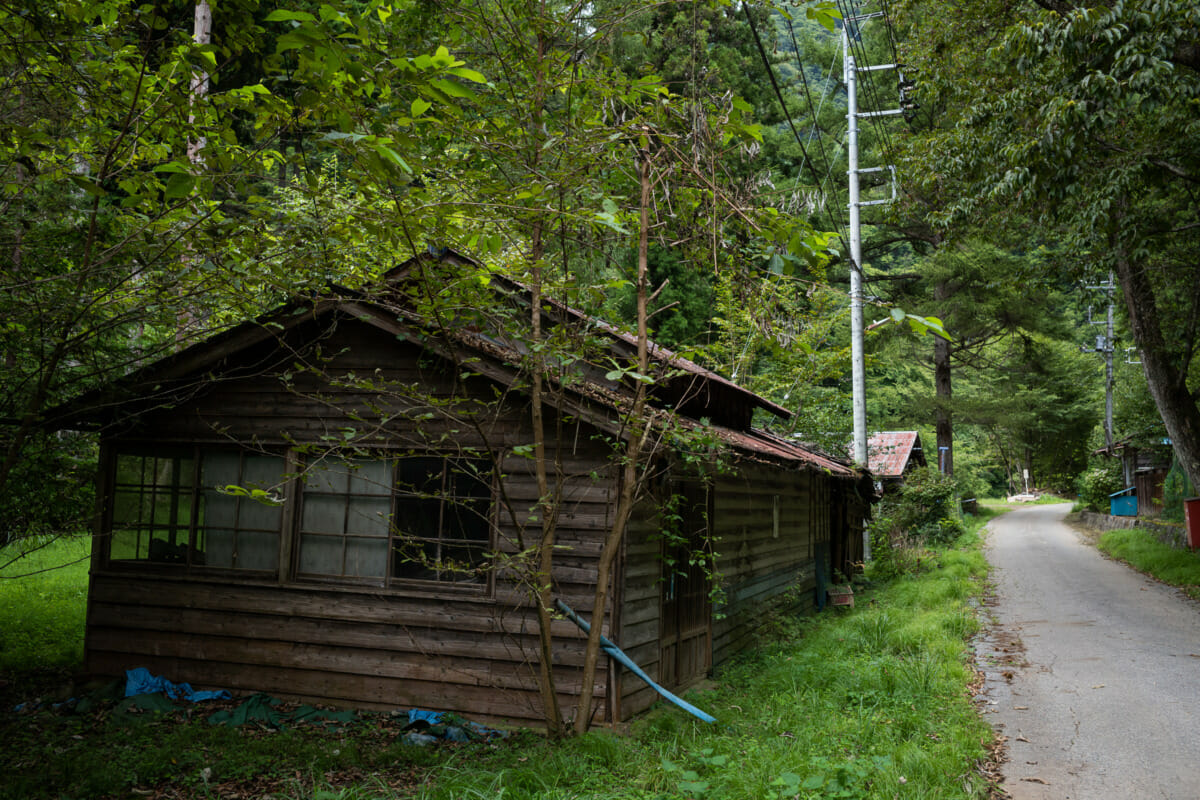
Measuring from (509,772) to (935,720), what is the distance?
3.89 metres

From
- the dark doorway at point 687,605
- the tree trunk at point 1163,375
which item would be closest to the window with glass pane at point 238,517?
the dark doorway at point 687,605

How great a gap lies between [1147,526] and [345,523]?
23687mm

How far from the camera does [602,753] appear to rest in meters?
5.89

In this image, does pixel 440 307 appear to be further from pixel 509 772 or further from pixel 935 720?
pixel 935 720

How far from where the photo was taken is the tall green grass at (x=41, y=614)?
9.15 m

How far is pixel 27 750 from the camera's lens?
256 inches

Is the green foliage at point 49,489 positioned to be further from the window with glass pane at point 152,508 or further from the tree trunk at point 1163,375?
the tree trunk at point 1163,375

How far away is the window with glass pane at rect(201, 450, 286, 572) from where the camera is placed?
26.7 feet

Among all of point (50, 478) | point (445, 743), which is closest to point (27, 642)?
point (50, 478)

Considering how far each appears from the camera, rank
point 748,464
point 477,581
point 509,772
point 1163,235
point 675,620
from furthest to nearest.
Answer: point 1163,235, point 748,464, point 675,620, point 477,581, point 509,772

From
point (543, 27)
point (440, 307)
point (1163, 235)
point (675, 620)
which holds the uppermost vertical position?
point (1163, 235)

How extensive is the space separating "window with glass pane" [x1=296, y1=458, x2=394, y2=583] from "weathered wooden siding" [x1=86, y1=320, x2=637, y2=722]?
0.21 m

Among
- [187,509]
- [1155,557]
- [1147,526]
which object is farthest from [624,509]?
[1147,526]

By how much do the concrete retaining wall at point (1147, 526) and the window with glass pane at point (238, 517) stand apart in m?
20.0
